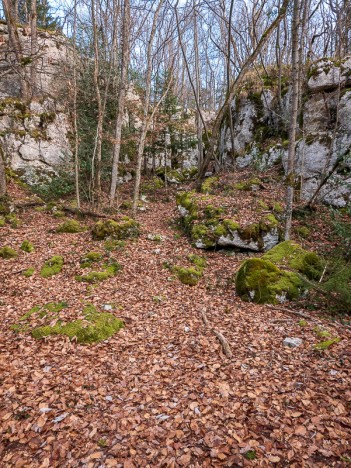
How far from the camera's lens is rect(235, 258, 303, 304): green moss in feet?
20.6

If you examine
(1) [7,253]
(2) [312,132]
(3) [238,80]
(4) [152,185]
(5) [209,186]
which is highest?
(3) [238,80]

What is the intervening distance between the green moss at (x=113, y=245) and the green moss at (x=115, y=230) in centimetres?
38

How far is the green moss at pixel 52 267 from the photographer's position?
24.6 feet

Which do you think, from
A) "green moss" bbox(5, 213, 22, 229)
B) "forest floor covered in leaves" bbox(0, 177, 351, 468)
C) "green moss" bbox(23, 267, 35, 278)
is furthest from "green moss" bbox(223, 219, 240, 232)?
"green moss" bbox(5, 213, 22, 229)

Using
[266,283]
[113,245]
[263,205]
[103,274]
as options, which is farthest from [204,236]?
[103,274]

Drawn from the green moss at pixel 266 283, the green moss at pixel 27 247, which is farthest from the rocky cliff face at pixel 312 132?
the green moss at pixel 27 247

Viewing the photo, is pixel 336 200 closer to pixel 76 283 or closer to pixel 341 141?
pixel 341 141

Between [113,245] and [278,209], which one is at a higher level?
[278,209]

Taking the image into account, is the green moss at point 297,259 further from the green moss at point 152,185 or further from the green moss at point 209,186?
the green moss at point 152,185

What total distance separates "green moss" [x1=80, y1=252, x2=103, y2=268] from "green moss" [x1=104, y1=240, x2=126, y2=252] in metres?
0.56

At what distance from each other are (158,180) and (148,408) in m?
16.6

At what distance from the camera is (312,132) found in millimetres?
12641

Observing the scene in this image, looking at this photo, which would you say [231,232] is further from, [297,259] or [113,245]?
[113,245]

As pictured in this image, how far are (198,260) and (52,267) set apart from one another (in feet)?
14.6
